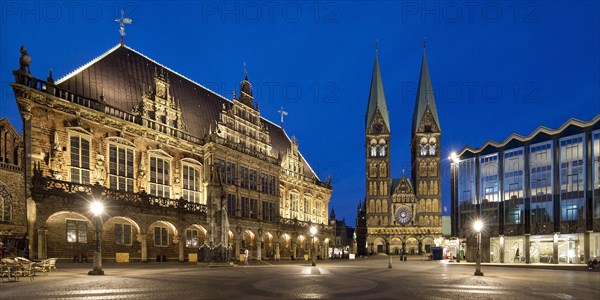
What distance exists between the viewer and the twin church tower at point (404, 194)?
126000 mm

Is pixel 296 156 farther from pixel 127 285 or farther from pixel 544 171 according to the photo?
pixel 127 285

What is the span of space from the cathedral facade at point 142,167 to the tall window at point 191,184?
103 millimetres

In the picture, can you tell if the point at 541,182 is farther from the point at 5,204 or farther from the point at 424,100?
the point at 424,100

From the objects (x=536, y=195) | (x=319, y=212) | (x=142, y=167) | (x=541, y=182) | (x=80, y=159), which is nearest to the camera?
(x=80, y=159)

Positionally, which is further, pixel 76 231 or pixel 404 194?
pixel 404 194

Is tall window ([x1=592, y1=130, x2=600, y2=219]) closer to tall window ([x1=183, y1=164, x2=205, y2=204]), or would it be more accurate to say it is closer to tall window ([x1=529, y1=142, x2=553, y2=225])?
tall window ([x1=529, y1=142, x2=553, y2=225])

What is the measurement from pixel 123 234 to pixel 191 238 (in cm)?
934

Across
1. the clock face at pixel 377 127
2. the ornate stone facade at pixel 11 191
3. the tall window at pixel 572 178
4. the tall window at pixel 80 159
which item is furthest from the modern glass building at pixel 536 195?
the clock face at pixel 377 127

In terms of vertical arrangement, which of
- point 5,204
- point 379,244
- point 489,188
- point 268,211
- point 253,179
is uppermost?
point 253,179

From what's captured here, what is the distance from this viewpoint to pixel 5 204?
36344 millimetres

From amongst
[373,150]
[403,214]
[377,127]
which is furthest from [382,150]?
[403,214]

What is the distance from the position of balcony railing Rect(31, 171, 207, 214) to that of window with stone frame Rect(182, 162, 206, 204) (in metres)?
1.81

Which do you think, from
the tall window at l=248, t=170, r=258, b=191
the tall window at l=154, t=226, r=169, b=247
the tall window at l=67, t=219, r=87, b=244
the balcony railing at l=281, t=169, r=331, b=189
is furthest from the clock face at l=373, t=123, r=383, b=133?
the tall window at l=67, t=219, r=87, b=244

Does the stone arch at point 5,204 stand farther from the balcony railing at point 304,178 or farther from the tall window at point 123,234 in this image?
the balcony railing at point 304,178
